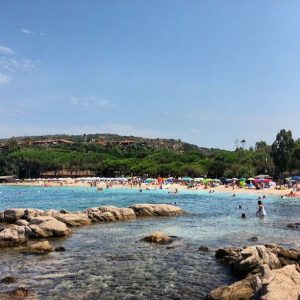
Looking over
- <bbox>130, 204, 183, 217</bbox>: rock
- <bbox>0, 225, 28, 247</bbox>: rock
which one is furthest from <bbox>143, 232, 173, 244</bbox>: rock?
<bbox>130, 204, 183, 217</bbox>: rock

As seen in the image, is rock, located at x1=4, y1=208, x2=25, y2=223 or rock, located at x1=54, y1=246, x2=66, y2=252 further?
rock, located at x1=4, y1=208, x2=25, y2=223

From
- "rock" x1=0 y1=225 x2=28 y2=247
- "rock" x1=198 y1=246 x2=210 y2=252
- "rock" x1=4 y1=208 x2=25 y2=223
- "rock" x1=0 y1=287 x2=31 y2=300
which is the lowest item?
"rock" x1=0 y1=287 x2=31 y2=300

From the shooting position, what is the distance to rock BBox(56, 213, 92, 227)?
104ft

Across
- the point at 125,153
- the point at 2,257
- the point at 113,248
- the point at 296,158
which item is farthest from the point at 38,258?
the point at 125,153

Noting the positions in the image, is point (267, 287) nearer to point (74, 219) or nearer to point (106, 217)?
point (74, 219)

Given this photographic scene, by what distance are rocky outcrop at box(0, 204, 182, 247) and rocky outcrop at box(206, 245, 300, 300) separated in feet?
39.0

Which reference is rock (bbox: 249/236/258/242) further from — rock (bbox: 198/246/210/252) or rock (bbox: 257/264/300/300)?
rock (bbox: 257/264/300/300)

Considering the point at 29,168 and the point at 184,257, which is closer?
the point at 184,257

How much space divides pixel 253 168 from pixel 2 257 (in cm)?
9317

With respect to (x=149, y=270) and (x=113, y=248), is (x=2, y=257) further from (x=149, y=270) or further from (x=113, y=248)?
(x=149, y=270)

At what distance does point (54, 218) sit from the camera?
2972 centimetres

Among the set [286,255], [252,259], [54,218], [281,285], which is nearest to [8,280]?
[252,259]

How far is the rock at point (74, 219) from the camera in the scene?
1252 inches

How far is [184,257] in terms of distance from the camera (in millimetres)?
20297
